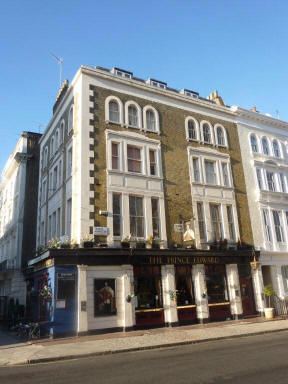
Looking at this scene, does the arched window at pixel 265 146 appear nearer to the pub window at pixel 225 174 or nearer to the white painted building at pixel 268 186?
the white painted building at pixel 268 186

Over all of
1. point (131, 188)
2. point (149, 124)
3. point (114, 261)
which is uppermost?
point (149, 124)

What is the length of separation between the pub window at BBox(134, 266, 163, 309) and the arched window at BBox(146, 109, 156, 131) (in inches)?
356

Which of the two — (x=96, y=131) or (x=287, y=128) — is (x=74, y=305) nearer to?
(x=96, y=131)

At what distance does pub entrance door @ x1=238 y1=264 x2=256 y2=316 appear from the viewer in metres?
21.2

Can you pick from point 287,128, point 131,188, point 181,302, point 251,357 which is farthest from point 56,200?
point 287,128

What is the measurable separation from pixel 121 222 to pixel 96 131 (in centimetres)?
556

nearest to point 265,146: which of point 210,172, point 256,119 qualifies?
point 256,119

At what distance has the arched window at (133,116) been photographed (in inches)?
832

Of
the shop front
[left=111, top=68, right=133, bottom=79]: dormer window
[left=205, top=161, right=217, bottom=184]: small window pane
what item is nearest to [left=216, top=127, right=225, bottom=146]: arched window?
[left=205, top=161, right=217, bottom=184]: small window pane

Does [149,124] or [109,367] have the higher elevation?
[149,124]

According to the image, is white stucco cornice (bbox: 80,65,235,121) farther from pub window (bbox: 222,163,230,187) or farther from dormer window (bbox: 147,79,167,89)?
pub window (bbox: 222,163,230,187)

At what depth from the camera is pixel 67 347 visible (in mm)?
12891

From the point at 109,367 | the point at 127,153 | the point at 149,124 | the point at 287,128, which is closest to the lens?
the point at 109,367

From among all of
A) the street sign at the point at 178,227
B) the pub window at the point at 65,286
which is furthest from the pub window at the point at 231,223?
the pub window at the point at 65,286
